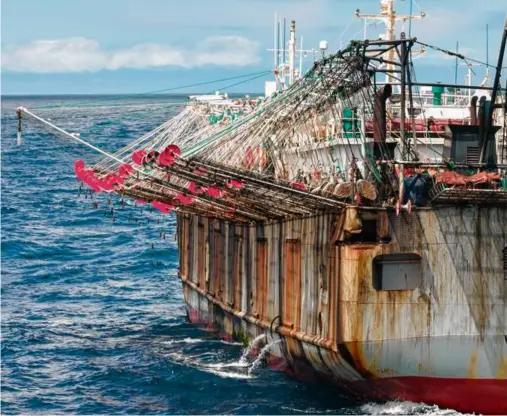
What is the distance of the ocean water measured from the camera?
34000 millimetres

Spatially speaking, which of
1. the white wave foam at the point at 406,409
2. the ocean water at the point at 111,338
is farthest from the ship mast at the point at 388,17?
the white wave foam at the point at 406,409

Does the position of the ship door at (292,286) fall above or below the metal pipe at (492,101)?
below

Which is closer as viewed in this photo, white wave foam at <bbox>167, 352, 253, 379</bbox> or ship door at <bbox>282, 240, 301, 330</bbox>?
ship door at <bbox>282, 240, 301, 330</bbox>

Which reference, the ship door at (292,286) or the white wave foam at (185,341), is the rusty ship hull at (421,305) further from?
the white wave foam at (185,341)

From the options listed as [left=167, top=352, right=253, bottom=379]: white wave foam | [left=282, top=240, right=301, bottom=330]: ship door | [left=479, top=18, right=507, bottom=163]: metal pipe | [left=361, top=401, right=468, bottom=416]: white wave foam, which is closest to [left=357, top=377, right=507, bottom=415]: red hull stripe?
[left=361, top=401, right=468, bottom=416]: white wave foam

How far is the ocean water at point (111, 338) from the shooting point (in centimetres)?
3400

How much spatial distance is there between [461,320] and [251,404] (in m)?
6.65

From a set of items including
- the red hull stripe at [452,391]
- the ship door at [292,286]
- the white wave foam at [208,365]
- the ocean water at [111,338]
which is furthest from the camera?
the white wave foam at [208,365]

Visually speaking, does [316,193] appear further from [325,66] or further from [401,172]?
[325,66]

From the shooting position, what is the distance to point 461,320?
31.0 metres

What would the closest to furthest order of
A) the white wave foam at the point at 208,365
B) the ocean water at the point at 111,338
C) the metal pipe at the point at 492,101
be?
the metal pipe at the point at 492,101 → the ocean water at the point at 111,338 → the white wave foam at the point at 208,365

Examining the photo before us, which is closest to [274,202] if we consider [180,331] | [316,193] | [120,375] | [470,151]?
[316,193]

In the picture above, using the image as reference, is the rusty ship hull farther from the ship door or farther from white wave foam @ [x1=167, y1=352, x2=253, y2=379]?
white wave foam @ [x1=167, y1=352, x2=253, y2=379]

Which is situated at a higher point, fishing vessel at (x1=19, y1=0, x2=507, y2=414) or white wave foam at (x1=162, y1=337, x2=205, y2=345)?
fishing vessel at (x1=19, y1=0, x2=507, y2=414)
